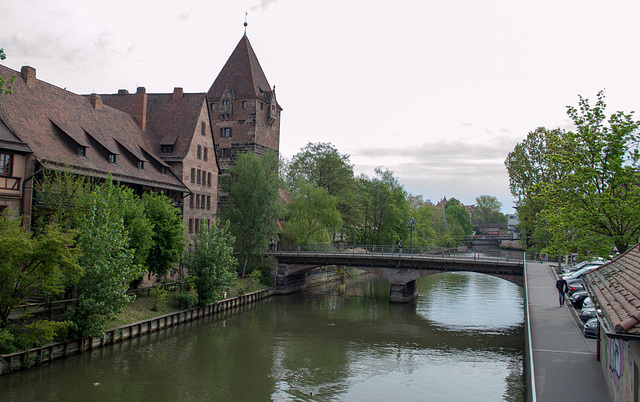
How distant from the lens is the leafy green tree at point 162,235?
35938 mm

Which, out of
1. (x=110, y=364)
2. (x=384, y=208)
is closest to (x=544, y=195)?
(x=110, y=364)

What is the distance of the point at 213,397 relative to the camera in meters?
21.5

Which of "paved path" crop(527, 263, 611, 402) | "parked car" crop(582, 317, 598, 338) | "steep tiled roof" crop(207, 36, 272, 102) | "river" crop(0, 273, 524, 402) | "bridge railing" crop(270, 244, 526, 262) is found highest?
"steep tiled roof" crop(207, 36, 272, 102)

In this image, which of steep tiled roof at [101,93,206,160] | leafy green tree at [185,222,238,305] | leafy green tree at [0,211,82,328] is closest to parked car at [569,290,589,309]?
leafy green tree at [185,222,238,305]

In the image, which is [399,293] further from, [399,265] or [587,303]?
[587,303]

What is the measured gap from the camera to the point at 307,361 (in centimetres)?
2736

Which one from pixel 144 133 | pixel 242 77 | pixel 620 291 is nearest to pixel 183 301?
pixel 144 133

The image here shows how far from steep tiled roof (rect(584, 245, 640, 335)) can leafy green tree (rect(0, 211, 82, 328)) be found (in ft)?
66.6

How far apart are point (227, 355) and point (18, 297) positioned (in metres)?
10.1

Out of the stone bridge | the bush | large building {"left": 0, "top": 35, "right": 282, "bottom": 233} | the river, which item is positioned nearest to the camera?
the river

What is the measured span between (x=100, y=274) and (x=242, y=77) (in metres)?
39.0

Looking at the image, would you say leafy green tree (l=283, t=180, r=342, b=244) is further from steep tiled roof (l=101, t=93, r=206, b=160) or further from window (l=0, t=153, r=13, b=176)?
window (l=0, t=153, r=13, b=176)

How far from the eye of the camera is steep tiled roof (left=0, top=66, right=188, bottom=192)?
106 feet

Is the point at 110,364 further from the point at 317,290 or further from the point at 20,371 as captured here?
the point at 317,290
